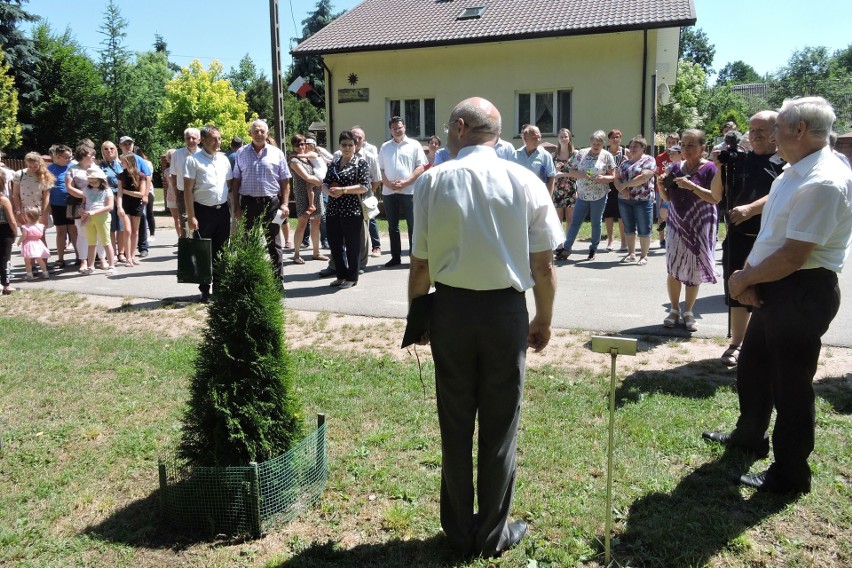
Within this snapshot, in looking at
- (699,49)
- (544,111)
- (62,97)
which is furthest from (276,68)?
(699,49)

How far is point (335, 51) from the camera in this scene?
22.5 m

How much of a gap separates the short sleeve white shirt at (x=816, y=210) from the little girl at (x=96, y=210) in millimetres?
9695

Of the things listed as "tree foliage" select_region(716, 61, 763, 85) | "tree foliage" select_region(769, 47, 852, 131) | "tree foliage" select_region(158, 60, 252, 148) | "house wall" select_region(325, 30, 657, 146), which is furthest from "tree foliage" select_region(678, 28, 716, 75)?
"house wall" select_region(325, 30, 657, 146)

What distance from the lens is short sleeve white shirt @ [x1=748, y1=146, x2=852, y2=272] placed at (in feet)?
11.1

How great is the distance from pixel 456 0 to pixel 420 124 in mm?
5215

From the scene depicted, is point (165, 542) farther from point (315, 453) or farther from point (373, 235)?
point (373, 235)

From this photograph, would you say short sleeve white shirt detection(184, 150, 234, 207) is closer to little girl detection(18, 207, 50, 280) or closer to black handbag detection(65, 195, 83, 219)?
black handbag detection(65, 195, 83, 219)

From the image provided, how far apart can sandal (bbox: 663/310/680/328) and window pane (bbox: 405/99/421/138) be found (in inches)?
670

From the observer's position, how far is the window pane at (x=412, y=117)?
75.8 feet

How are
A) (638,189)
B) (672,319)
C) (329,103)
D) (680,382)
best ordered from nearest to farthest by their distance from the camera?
(680,382), (672,319), (638,189), (329,103)

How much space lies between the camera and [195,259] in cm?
811

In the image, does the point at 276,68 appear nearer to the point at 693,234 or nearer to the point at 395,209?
the point at 395,209

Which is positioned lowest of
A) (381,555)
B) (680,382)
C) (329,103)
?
(381,555)

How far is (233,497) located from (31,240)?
881 cm
